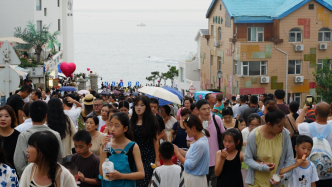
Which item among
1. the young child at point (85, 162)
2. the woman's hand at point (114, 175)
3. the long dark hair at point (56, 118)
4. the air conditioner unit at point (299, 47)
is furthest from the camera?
the air conditioner unit at point (299, 47)

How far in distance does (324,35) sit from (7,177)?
38.8 meters

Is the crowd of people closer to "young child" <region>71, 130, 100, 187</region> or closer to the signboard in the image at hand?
"young child" <region>71, 130, 100, 187</region>

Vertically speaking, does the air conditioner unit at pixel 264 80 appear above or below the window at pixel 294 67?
below

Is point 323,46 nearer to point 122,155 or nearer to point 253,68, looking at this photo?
point 253,68

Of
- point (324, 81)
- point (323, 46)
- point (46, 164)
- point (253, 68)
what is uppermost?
point (323, 46)

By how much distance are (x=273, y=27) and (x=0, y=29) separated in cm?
2718

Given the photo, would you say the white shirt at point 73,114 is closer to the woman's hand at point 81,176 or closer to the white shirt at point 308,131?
the woman's hand at point 81,176

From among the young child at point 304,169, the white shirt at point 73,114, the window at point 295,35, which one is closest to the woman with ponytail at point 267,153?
the young child at point 304,169

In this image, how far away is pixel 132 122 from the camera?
7441 mm

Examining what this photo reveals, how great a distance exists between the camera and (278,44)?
39.6 metres

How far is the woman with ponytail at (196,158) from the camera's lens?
688 cm

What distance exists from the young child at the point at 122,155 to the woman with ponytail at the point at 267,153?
150 cm

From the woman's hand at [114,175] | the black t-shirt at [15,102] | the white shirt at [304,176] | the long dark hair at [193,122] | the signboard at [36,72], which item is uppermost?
the signboard at [36,72]

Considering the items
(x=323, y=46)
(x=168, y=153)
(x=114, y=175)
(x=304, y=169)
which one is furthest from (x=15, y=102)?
(x=323, y=46)
